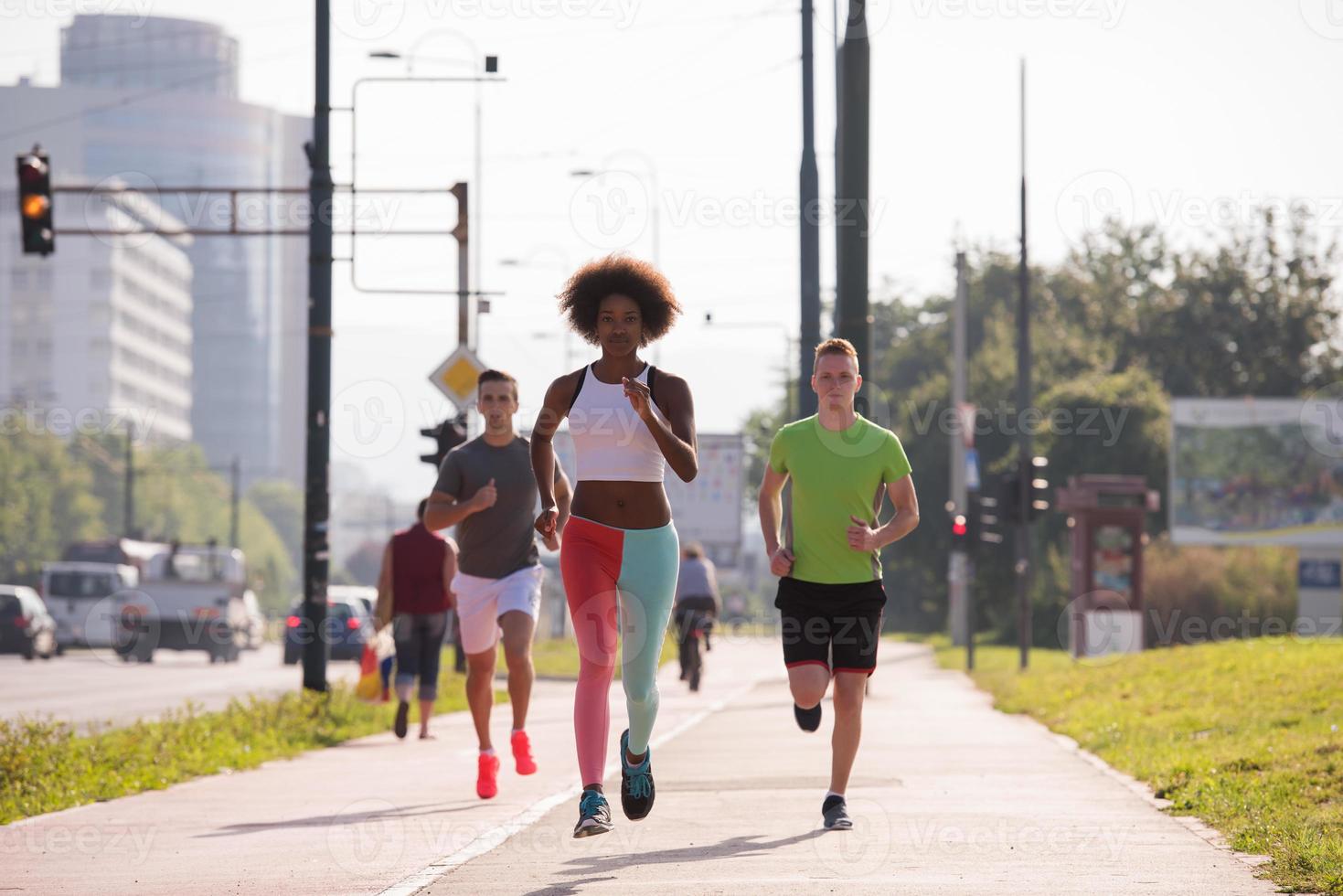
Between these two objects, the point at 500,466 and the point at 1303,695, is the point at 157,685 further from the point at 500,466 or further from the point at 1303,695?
the point at 500,466

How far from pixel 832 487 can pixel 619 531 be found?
163 cm

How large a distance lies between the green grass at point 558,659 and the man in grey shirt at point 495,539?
14382 mm

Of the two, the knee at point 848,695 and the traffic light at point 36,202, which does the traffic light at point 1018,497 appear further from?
the knee at point 848,695

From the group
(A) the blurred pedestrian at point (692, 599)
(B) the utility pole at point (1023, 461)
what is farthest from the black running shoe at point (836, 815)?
(B) the utility pole at point (1023, 461)

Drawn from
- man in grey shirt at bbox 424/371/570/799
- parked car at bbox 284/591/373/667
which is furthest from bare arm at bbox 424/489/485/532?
parked car at bbox 284/591/373/667

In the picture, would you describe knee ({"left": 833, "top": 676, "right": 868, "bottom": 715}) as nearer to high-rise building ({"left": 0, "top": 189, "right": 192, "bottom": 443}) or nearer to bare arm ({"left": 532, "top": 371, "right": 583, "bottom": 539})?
bare arm ({"left": 532, "top": 371, "right": 583, "bottom": 539})

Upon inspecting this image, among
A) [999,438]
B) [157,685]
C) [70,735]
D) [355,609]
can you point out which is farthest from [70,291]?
[70,735]

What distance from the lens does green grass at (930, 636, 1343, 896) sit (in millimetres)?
8312

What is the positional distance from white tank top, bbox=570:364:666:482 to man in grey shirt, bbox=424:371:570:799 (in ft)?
8.44

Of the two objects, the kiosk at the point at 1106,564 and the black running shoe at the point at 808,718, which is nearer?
the black running shoe at the point at 808,718

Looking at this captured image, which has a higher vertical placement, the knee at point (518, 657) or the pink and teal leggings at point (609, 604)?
the pink and teal leggings at point (609, 604)

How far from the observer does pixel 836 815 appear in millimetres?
8805

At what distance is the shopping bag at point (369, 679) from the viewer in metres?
16.0

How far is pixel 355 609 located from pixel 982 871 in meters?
37.0
